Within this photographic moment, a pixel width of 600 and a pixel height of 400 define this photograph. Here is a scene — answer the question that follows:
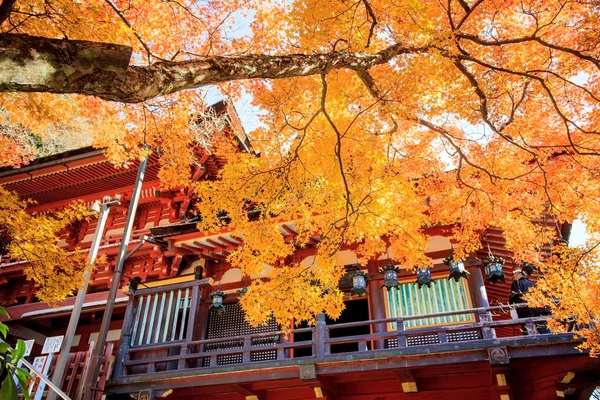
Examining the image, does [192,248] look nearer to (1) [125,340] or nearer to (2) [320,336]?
(1) [125,340]

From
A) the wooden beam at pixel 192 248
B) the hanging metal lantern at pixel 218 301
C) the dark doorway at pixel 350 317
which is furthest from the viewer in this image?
the dark doorway at pixel 350 317

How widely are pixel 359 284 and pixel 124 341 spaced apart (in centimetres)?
611

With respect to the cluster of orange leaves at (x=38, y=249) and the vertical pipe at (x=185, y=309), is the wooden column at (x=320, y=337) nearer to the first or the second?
the vertical pipe at (x=185, y=309)

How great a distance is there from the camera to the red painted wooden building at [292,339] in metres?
7.97

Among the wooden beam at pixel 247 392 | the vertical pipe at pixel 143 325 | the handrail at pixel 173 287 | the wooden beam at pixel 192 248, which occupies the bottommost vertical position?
the wooden beam at pixel 247 392

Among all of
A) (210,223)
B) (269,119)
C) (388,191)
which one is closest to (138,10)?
(269,119)

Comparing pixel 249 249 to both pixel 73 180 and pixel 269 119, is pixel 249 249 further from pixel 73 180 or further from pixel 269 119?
pixel 73 180

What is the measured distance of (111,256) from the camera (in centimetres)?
1383

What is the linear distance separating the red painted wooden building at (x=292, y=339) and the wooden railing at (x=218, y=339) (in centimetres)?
3

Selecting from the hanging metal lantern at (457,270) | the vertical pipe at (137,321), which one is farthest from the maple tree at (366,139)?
the vertical pipe at (137,321)

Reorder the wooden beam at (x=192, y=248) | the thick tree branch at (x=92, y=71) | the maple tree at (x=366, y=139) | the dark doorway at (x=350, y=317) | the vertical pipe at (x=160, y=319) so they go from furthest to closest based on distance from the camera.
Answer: the dark doorway at (x=350, y=317)
the wooden beam at (x=192, y=248)
the vertical pipe at (x=160, y=319)
the maple tree at (x=366, y=139)
the thick tree branch at (x=92, y=71)

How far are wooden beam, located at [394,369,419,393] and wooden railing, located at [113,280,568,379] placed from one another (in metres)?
0.54

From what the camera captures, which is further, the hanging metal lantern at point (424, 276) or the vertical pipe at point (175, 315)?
the vertical pipe at point (175, 315)

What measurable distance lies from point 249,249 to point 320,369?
9.60 feet
